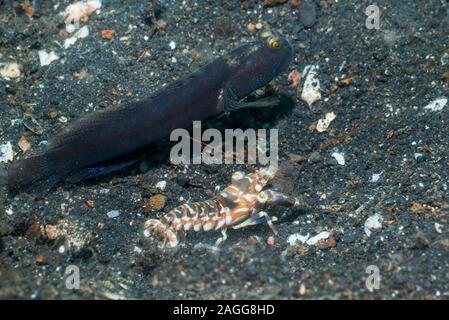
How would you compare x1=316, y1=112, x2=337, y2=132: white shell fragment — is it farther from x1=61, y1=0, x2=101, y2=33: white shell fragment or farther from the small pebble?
x1=61, y1=0, x2=101, y2=33: white shell fragment

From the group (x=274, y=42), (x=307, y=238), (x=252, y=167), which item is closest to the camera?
(x=307, y=238)

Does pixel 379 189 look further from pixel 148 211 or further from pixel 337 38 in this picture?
pixel 148 211

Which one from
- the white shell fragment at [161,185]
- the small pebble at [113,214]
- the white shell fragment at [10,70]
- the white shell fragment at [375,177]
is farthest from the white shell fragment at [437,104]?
the white shell fragment at [10,70]

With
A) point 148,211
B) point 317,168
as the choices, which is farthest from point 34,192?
point 317,168

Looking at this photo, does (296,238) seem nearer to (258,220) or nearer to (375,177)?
(258,220)

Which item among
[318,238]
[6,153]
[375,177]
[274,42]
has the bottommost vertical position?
[318,238]

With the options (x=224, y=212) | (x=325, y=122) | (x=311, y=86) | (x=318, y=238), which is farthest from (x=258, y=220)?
(x=311, y=86)

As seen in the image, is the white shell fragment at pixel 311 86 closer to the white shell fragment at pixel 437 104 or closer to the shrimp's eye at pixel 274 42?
the shrimp's eye at pixel 274 42
